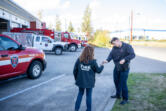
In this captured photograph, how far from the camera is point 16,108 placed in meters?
3.44

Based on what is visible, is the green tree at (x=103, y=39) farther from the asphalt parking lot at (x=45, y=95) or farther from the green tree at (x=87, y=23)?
the asphalt parking lot at (x=45, y=95)

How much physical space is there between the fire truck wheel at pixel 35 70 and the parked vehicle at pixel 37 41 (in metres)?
7.98

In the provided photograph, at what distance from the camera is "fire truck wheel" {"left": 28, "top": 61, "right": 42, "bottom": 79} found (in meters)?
5.55

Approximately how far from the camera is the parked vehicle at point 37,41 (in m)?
13.1

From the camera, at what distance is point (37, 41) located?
44.4 ft

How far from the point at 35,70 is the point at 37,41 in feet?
27.5

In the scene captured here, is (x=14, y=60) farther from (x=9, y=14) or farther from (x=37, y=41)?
(x=9, y=14)

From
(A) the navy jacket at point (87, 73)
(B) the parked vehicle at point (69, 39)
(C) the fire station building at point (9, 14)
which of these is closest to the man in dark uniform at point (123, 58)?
(A) the navy jacket at point (87, 73)

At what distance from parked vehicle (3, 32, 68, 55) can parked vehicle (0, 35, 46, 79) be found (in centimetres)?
800

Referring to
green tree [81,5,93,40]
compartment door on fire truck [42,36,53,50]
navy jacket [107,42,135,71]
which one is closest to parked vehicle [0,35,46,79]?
navy jacket [107,42,135,71]

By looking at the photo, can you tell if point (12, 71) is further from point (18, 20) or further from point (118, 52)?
point (18, 20)

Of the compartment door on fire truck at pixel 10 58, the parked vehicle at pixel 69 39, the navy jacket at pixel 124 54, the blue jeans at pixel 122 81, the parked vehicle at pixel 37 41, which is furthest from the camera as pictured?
the parked vehicle at pixel 69 39

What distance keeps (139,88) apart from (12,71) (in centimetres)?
448

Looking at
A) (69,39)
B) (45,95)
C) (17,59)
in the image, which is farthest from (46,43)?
(45,95)
